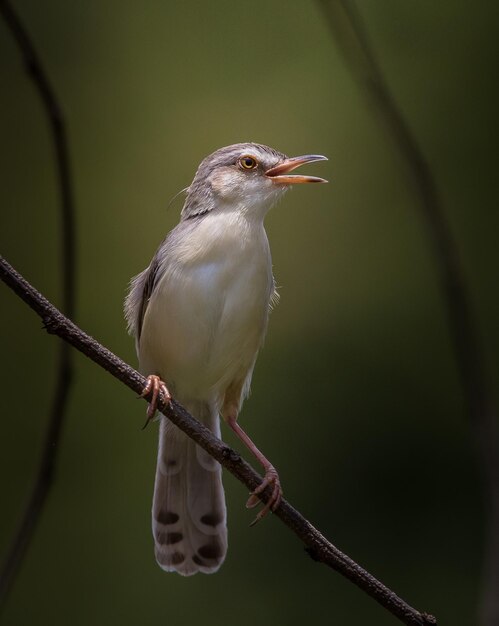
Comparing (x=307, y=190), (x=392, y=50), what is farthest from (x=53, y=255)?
(x=392, y=50)

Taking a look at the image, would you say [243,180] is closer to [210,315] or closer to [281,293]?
[210,315]

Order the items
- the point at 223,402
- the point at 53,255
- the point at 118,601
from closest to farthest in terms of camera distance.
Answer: the point at 223,402 → the point at 118,601 → the point at 53,255

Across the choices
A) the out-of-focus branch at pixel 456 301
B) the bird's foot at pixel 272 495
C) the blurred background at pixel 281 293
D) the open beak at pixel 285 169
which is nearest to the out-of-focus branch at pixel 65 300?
the bird's foot at pixel 272 495

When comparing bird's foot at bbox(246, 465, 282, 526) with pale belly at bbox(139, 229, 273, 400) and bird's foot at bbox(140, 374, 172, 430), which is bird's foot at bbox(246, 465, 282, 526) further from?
pale belly at bbox(139, 229, 273, 400)

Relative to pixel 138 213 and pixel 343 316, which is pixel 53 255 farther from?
pixel 343 316

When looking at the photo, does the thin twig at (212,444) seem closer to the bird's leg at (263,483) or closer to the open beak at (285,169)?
the bird's leg at (263,483)

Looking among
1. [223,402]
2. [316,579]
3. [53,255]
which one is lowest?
[316,579]

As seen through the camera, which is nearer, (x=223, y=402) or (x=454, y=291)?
(x=454, y=291)
